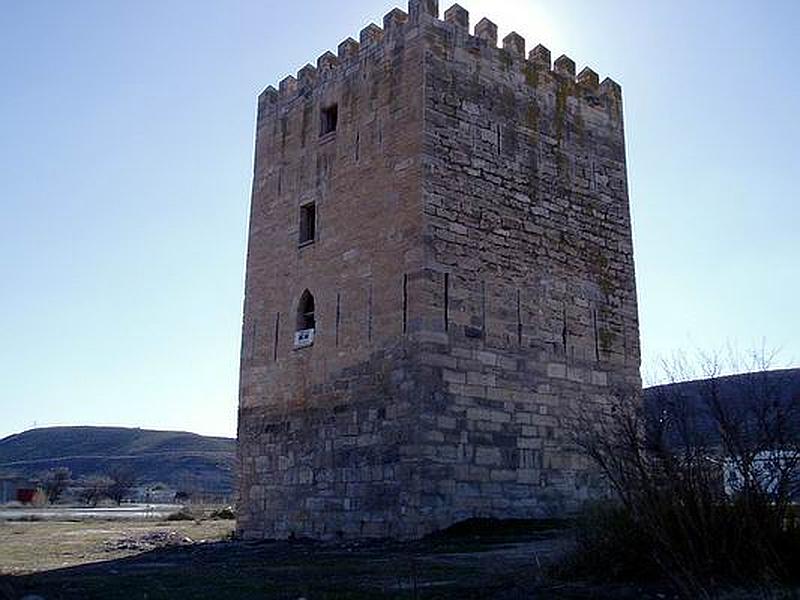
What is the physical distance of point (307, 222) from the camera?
16.6m

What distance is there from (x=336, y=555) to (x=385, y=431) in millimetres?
2486

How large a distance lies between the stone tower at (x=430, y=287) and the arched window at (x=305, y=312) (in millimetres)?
27

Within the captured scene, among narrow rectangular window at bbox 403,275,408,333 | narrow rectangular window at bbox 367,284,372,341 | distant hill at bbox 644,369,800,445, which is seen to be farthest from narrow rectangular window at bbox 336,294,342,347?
distant hill at bbox 644,369,800,445

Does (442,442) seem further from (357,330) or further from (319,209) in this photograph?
(319,209)

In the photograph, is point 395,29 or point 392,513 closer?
point 392,513

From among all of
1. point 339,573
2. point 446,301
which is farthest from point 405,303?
point 339,573

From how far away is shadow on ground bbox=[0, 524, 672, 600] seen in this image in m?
7.16

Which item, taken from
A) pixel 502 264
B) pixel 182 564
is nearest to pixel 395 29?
pixel 502 264

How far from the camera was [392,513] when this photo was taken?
12727 millimetres

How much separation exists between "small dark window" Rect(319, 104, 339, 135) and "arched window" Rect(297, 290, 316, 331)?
319 centimetres

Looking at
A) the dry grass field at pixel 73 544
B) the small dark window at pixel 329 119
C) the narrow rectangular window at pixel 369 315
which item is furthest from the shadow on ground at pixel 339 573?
the small dark window at pixel 329 119

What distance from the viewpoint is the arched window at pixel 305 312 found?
15906 mm

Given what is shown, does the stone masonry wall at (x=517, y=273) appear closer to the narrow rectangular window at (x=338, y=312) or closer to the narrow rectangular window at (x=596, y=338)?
the narrow rectangular window at (x=596, y=338)

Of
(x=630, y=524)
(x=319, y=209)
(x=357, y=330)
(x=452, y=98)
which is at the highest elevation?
(x=452, y=98)
